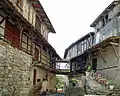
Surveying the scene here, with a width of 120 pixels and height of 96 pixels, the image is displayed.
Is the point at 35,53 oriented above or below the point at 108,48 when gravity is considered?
below

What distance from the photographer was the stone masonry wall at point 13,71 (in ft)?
28.9

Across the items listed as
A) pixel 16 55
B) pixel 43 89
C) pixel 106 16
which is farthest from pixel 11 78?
pixel 106 16

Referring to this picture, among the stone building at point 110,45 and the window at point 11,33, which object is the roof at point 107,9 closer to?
the stone building at point 110,45

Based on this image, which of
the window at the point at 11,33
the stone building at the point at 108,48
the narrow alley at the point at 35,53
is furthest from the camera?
the stone building at the point at 108,48

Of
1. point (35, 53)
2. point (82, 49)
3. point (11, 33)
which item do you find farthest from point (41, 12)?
point (82, 49)

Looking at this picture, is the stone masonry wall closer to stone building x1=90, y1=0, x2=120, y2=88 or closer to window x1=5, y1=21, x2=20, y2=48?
window x1=5, y1=21, x2=20, y2=48

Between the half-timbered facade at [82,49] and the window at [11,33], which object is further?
the half-timbered facade at [82,49]

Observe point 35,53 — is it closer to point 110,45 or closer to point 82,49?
point 110,45

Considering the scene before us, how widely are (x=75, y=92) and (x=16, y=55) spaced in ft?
13.5

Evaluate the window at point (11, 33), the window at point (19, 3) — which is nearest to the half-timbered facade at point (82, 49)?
the window at point (19, 3)

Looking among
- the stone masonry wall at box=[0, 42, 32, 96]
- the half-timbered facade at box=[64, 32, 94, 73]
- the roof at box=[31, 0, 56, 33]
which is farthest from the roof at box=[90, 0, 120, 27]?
the stone masonry wall at box=[0, 42, 32, 96]

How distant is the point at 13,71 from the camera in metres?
9.97

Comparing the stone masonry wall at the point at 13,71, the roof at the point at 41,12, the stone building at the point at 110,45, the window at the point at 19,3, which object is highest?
the roof at the point at 41,12

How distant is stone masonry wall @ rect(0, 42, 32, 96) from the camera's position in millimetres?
8812
